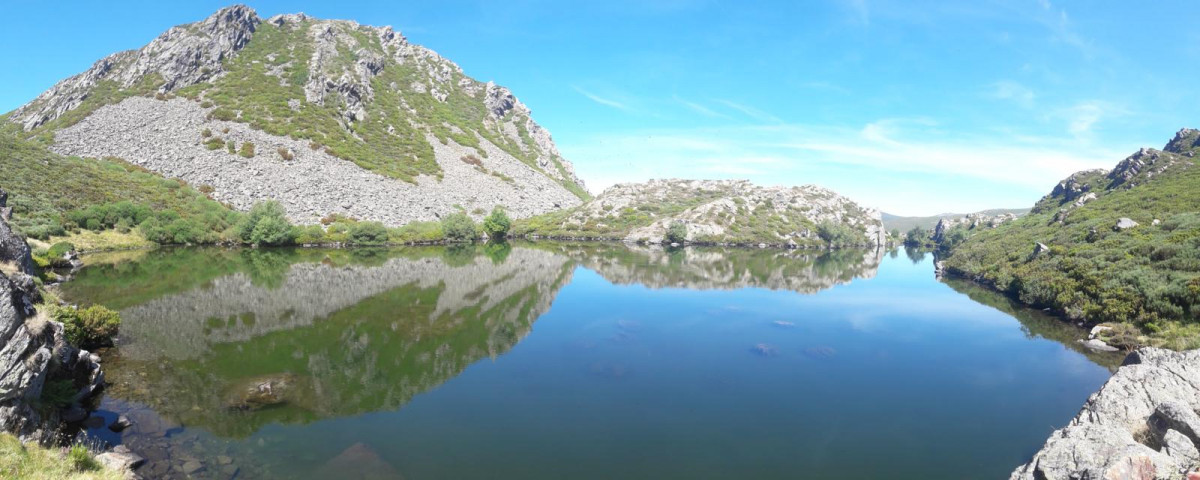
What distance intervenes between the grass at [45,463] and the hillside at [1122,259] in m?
46.4

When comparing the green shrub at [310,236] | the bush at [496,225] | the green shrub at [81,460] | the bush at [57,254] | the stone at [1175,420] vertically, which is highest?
the bush at [496,225]

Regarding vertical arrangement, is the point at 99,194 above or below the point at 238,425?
above

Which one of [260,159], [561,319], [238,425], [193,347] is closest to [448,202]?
[260,159]

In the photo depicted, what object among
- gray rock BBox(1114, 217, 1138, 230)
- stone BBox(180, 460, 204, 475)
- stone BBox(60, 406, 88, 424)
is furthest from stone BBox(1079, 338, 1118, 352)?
stone BBox(60, 406, 88, 424)

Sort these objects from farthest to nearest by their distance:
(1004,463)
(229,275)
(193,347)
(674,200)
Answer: (674,200) → (229,275) → (193,347) → (1004,463)

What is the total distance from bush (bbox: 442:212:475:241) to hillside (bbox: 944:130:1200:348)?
3380 inches

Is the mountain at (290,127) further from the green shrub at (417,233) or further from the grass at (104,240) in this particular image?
the grass at (104,240)

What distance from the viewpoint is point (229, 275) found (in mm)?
50625

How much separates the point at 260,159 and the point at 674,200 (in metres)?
125

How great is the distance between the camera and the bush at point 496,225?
375 feet

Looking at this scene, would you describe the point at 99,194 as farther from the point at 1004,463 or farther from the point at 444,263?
the point at 1004,463

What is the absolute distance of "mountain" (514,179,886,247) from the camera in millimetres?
137250

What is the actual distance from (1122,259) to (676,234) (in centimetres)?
9125

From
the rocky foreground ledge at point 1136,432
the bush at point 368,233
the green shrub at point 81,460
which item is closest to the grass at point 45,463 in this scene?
the green shrub at point 81,460
